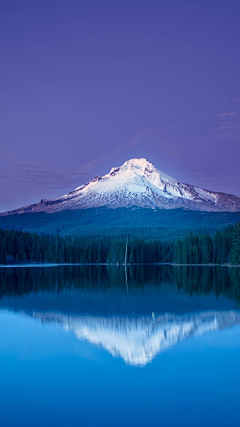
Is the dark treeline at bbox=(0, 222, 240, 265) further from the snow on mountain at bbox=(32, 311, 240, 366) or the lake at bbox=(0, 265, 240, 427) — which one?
the lake at bbox=(0, 265, 240, 427)

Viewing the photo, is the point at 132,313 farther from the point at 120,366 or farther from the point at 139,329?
the point at 120,366

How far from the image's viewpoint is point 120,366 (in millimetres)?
13531

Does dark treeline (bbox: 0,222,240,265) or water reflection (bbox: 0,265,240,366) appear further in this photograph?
dark treeline (bbox: 0,222,240,265)

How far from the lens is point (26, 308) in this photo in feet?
82.8

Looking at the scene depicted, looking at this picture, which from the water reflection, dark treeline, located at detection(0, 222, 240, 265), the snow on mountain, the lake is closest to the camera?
the lake

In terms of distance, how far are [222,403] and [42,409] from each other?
4109 mm

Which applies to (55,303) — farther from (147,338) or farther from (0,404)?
(0,404)

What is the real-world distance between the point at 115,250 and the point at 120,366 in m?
101

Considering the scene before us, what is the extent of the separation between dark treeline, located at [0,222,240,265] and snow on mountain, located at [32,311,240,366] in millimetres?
75394

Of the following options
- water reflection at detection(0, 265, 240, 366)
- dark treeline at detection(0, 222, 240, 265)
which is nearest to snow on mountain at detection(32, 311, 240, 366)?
water reflection at detection(0, 265, 240, 366)

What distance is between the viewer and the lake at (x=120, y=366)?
33.1ft

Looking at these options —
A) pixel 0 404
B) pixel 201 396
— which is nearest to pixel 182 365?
pixel 201 396

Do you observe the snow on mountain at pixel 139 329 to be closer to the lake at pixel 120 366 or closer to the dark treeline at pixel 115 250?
the lake at pixel 120 366

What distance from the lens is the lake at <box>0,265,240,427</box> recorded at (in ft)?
33.1
